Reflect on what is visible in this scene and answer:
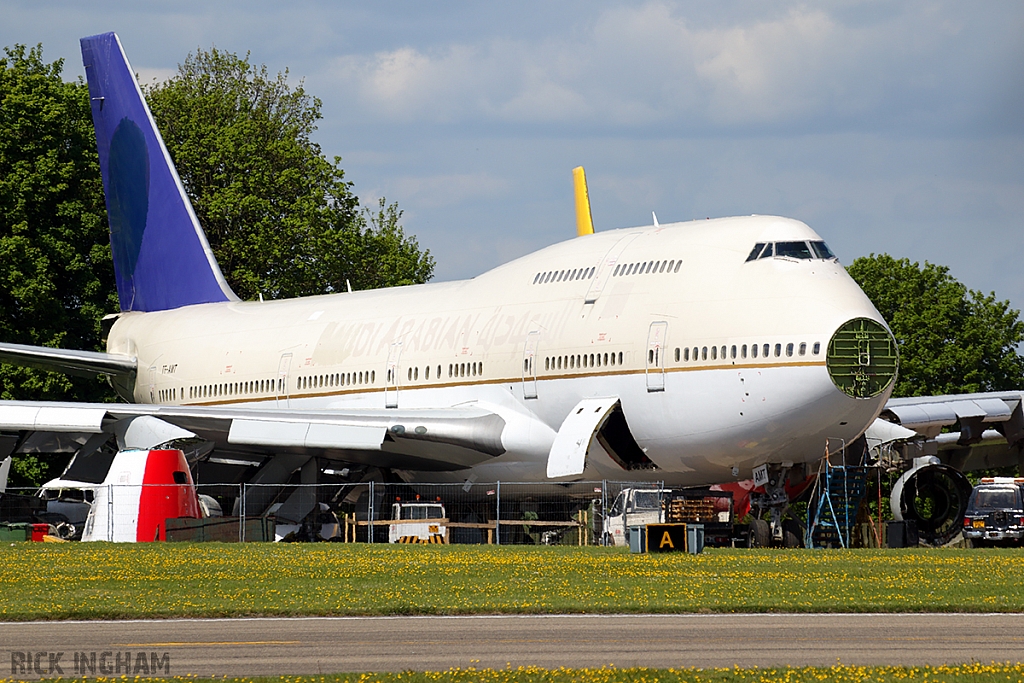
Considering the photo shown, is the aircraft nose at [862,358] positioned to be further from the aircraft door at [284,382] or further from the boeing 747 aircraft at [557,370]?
the aircraft door at [284,382]

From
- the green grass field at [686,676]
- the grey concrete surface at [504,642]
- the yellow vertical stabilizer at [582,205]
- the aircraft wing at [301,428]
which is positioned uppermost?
the yellow vertical stabilizer at [582,205]

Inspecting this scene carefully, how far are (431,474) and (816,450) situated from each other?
961 centimetres

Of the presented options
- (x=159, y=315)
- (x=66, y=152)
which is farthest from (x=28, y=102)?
(x=159, y=315)

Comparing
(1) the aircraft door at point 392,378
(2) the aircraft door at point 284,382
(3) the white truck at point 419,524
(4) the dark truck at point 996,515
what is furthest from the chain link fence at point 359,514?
(4) the dark truck at point 996,515

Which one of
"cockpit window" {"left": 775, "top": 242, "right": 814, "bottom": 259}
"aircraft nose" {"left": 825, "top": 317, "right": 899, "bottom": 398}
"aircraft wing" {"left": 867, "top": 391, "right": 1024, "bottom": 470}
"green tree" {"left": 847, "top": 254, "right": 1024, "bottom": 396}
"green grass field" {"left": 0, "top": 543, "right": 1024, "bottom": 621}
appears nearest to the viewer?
"green grass field" {"left": 0, "top": 543, "right": 1024, "bottom": 621}

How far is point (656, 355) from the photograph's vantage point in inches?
1087

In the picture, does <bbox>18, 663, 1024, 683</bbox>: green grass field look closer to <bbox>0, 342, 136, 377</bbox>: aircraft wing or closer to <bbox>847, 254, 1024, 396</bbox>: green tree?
<bbox>0, 342, 136, 377</bbox>: aircraft wing

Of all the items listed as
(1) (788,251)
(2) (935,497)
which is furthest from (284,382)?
(2) (935,497)

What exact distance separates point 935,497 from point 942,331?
39.0m

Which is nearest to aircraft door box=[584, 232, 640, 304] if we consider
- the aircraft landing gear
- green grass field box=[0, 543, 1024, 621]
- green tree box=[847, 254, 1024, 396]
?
the aircraft landing gear

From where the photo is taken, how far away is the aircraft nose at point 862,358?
25.8 metres

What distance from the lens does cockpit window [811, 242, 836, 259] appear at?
90.0 ft

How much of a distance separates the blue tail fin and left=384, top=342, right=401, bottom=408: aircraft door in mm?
10542

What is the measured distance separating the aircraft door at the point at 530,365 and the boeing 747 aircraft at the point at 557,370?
1.3 inches
